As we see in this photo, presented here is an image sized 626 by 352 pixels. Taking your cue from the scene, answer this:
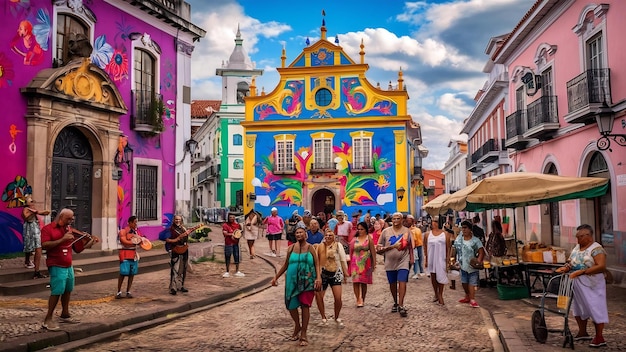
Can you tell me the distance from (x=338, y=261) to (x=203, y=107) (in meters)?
49.4

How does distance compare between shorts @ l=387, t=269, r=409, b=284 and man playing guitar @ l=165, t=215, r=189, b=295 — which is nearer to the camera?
shorts @ l=387, t=269, r=409, b=284

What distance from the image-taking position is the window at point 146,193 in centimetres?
1666

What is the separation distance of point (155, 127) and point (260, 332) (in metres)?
10.2

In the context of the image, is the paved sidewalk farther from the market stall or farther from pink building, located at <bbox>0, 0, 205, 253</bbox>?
pink building, located at <bbox>0, 0, 205, 253</bbox>

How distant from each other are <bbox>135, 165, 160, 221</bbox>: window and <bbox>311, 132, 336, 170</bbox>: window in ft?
55.6

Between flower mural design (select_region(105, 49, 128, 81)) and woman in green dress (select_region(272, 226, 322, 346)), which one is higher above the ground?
flower mural design (select_region(105, 49, 128, 81))

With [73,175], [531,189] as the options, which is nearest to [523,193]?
[531,189]

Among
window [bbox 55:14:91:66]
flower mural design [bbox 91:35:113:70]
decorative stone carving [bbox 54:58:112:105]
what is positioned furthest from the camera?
flower mural design [bbox 91:35:113:70]

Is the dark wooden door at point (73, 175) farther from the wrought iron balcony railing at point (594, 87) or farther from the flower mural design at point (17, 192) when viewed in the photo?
the wrought iron balcony railing at point (594, 87)

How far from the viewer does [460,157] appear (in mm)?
52375

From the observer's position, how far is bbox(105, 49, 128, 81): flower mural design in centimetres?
1548

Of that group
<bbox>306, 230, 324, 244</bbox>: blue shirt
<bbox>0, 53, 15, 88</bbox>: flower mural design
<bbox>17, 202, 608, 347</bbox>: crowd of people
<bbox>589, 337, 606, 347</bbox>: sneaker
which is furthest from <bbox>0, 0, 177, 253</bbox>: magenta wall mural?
<bbox>589, 337, 606, 347</bbox>: sneaker

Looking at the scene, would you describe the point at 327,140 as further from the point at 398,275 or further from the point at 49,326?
the point at 49,326

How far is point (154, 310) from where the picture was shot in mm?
9445
